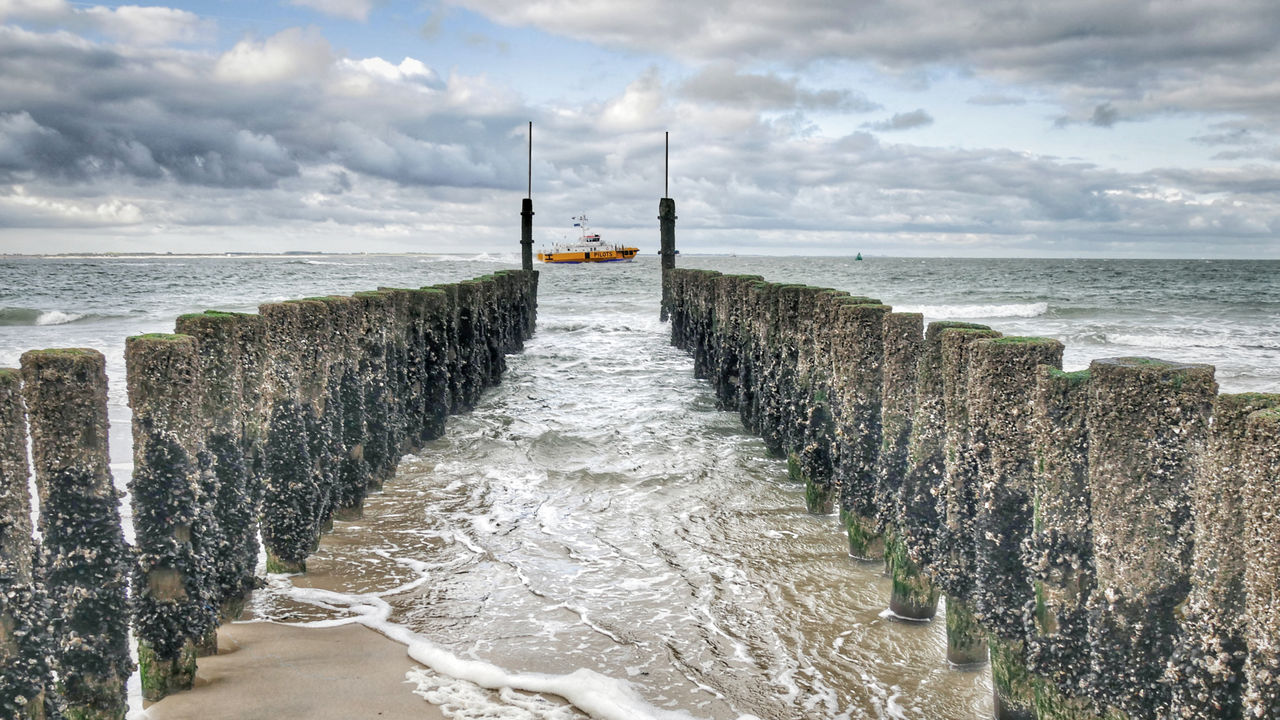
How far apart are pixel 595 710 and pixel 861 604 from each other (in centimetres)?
194

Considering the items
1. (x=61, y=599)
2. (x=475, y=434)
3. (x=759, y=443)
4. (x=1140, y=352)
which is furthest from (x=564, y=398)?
(x=1140, y=352)

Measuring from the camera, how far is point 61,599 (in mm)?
3330

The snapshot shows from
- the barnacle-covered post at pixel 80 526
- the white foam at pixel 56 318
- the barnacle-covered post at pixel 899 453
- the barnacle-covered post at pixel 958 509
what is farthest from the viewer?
the white foam at pixel 56 318

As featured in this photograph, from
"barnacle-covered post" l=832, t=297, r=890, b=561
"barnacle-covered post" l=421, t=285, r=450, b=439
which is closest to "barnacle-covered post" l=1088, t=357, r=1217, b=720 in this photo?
"barnacle-covered post" l=832, t=297, r=890, b=561

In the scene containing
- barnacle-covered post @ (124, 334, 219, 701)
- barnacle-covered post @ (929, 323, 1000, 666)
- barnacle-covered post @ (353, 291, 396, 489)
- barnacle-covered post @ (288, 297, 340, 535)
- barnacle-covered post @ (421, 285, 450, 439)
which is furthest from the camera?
barnacle-covered post @ (421, 285, 450, 439)

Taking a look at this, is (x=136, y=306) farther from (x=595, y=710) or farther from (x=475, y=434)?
(x=595, y=710)

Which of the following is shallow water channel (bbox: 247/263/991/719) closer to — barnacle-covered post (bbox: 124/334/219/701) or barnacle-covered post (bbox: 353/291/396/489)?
barnacle-covered post (bbox: 353/291/396/489)

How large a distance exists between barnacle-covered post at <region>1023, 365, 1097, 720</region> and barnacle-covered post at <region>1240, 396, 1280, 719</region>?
74 centimetres

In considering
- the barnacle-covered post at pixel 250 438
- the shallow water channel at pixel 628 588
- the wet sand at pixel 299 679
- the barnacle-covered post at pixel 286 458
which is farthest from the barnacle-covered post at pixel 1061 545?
the barnacle-covered post at pixel 286 458

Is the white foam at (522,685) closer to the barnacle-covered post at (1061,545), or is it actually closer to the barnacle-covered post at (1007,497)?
the barnacle-covered post at (1007,497)

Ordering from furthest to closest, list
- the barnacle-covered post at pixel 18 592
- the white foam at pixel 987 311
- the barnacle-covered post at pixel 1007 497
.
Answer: the white foam at pixel 987 311, the barnacle-covered post at pixel 1007 497, the barnacle-covered post at pixel 18 592

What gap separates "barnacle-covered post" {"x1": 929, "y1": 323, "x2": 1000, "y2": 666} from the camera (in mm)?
4121

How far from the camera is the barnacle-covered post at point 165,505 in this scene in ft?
12.7

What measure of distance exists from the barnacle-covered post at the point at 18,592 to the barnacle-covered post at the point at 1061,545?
3668 mm
